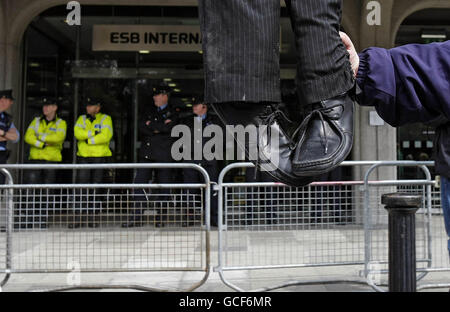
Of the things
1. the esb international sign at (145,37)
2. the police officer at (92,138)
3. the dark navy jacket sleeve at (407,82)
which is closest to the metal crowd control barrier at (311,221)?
the dark navy jacket sleeve at (407,82)

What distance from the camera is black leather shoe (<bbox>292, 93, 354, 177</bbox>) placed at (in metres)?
1.09

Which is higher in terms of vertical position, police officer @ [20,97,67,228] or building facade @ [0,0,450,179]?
building facade @ [0,0,450,179]

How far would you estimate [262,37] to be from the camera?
1.08 m

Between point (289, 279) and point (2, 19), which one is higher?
point (2, 19)

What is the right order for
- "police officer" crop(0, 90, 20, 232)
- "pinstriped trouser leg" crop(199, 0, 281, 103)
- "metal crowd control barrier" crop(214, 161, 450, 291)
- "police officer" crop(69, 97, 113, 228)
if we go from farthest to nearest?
1. "police officer" crop(69, 97, 113, 228)
2. "police officer" crop(0, 90, 20, 232)
3. "metal crowd control barrier" crop(214, 161, 450, 291)
4. "pinstriped trouser leg" crop(199, 0, 281, 103)

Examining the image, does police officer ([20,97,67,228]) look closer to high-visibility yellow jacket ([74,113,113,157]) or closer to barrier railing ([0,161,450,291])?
high-visibility yellow jacket ([74,113,113,157])

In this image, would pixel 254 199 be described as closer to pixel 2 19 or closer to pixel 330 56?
pixel 330 56

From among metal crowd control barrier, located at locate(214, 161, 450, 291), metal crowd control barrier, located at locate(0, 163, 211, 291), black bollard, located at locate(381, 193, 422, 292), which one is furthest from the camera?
metal crowd control barrier, located at locate(214, 161, 450, 291)

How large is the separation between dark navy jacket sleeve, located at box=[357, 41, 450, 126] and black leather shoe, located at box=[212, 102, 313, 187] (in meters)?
0.29

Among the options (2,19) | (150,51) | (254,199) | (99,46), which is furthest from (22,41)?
(254,199)

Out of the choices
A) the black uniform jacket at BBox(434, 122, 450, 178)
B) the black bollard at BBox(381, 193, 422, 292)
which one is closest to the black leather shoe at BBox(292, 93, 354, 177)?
the black uniform jacket at BBox(434, 122, 450, 178)

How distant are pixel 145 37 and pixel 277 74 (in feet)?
25.6

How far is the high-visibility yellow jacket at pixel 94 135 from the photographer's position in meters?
7.28
